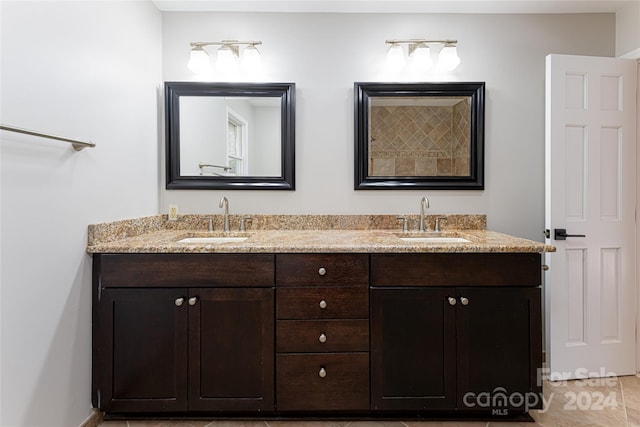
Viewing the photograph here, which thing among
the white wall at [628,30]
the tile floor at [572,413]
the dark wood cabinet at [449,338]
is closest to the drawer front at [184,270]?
the dark wood cabinet at [449,338]

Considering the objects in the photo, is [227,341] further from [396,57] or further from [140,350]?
[396,57]

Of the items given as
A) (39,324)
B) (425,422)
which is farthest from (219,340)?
(425,422)

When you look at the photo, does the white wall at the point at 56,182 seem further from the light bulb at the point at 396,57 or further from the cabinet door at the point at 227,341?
the light bulb at the point at 396,57

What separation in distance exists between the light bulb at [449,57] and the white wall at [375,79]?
8 centimetres

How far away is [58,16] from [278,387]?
1874 millimetres

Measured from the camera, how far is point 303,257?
166cm

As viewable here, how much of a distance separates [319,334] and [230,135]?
136cm

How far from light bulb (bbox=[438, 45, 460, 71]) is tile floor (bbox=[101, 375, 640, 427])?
79.1 inches

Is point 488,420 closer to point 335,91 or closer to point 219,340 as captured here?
point 219,340

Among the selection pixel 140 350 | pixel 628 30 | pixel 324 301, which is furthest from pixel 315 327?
pixel 628 30

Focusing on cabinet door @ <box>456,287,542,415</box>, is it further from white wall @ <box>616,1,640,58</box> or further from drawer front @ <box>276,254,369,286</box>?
white wall @ <box>616,1,640,58</box>

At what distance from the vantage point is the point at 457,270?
5.44ft

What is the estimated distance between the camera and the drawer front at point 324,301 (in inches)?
65.3

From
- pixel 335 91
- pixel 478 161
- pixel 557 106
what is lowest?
pixel 478 161
